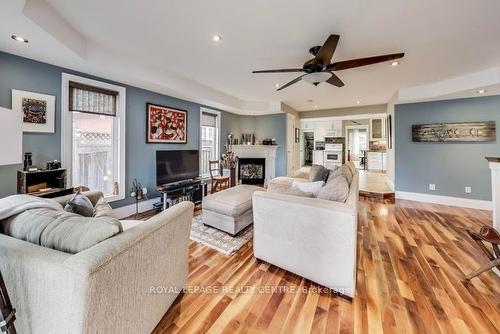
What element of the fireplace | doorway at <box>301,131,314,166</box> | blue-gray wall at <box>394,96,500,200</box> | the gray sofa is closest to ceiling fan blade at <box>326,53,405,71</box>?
the gray sofa

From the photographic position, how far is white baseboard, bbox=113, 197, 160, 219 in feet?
11.6

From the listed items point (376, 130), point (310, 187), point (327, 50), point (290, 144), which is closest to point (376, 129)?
point (376, 130)

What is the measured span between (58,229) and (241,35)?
2433 mm

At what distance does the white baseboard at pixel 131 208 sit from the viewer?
11.6ft

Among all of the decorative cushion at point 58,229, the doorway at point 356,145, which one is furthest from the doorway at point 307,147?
the decorative cushion at point 58,229

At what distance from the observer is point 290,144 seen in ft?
20.9

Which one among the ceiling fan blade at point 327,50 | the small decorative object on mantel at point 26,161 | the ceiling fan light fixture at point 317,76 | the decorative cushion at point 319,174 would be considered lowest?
the decorative cushion at point 319,174

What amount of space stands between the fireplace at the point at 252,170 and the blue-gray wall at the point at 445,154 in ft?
11.1

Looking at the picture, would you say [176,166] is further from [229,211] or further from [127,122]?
[229,211]

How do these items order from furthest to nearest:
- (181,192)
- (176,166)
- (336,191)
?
(176,166) < (181,192) < (336,191)

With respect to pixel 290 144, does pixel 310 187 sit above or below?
below

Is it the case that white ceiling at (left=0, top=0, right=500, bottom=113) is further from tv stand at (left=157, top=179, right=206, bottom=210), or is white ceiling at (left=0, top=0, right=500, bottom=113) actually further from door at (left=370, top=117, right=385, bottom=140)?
door at (left=370, top=117, right=385, bottom=140)

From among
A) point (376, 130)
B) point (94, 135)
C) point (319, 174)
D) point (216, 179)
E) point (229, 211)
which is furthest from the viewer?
point (376, 130)

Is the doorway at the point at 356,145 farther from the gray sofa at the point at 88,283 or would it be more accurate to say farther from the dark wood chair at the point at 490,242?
the gray sofa at the point at 88,283
